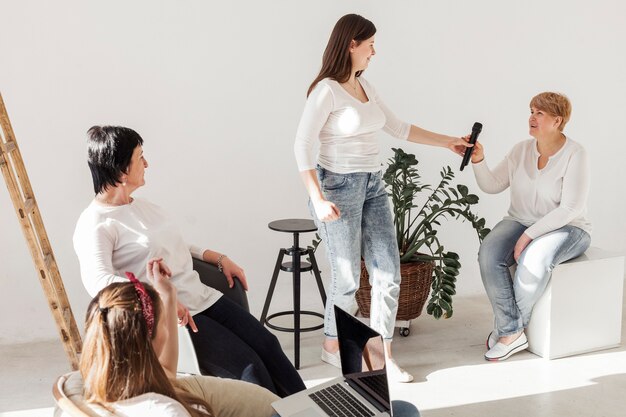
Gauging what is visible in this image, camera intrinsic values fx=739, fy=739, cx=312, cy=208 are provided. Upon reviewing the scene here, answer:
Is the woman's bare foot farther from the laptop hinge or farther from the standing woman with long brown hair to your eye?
the laptop hinge

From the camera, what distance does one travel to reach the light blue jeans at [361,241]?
345 centimetres

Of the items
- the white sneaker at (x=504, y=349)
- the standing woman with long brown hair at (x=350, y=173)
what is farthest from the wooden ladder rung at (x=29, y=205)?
the white sneaker at (x=504, y=349)

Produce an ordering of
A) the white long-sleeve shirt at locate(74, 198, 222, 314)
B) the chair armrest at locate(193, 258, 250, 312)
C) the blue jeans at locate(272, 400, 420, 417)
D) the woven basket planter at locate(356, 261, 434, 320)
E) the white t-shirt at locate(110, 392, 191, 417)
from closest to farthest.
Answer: the white t-shirt at locate(110, 392, 191, 417) → the blue jeans at locate(272, 400, 420, 417) → the white long-sleeve shirt at locate(74, 198, 222, 314) → the chair armrest at locate(193, 258, 250, 312) → the woven basket planter at locate(356, 261, 434, 320)

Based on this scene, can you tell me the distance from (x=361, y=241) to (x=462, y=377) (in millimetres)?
828

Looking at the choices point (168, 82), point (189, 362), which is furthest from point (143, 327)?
point (168, 82)

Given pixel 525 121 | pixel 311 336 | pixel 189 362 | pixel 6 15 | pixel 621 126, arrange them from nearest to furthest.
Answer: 1. pixel 189 362
2. pixel 6 15
3. pixel 311 336
4. pixel 525 121
5. pixel 621 126

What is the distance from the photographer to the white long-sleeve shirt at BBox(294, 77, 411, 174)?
10.9ft

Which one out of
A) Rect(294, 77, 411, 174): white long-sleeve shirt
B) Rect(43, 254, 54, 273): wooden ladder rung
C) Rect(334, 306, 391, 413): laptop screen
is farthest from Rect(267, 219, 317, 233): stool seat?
Rect(334, 306, 391, 413): laptop screen

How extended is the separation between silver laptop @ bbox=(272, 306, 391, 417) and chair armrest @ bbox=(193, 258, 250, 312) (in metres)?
0.85

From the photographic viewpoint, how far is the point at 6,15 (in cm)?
392

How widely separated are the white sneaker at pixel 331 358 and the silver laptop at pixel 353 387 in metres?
1.35

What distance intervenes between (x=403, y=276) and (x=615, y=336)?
117 centimetres

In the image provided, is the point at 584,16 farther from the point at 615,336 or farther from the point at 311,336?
the point at 311,336

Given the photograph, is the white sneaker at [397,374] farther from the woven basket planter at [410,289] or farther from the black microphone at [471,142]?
the black microphone at [471,142]
